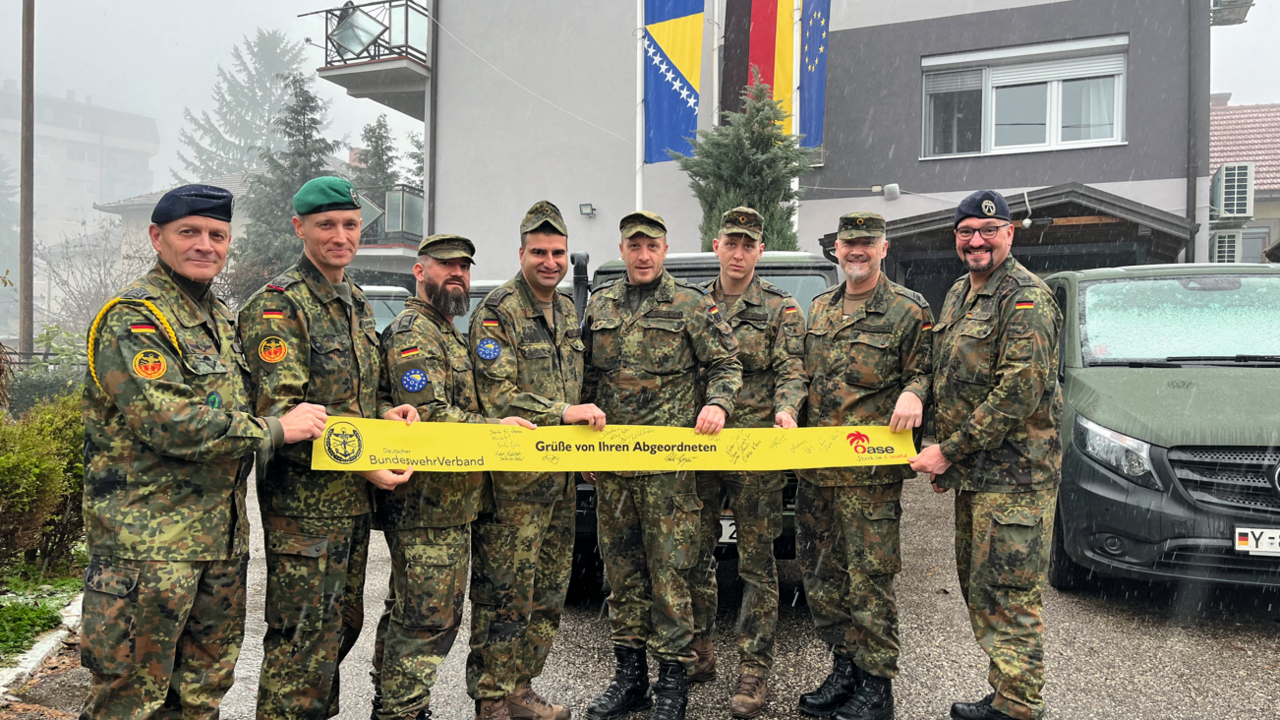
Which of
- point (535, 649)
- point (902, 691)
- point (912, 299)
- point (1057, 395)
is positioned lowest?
point (902, 691)

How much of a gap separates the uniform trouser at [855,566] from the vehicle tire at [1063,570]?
1730 mm

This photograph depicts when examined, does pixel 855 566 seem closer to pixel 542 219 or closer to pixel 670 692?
pixel 670 692

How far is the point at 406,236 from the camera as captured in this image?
17391 mm

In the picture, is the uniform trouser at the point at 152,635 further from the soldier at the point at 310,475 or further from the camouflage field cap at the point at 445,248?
the camouflage field cap at the point at 445,248

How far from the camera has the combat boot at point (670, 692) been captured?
10.7ft

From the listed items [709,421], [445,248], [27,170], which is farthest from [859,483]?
[27,170]

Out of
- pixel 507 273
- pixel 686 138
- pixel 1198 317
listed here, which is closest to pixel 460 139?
pixel 507 273

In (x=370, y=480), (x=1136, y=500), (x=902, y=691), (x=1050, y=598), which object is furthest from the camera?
(x=1050, y=598)

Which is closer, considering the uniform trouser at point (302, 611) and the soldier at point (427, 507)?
the uniform trouser at point (302, 611)

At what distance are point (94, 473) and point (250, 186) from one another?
26643 millimetres

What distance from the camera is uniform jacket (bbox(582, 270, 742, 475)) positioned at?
355 cm

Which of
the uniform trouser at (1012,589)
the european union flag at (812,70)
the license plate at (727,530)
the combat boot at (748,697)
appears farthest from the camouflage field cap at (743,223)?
the european union flag at (812,70)

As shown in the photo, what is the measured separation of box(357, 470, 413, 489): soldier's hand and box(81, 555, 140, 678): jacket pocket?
0.73 meters

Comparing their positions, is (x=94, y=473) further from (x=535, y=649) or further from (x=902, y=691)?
→ (x=902, y=691)
